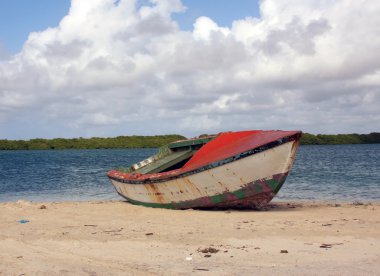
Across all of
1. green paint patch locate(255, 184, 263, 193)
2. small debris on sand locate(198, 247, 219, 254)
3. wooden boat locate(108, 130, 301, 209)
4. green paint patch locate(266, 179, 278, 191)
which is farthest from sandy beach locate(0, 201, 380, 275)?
green paint patch locate(266, 179, 278, 191)

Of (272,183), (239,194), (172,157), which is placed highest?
(172,157)

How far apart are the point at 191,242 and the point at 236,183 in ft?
11.2

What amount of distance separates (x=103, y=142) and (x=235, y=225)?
104 metres

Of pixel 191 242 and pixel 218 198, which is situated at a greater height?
pixel 218 198

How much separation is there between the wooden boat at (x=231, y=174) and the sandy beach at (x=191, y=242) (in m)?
0.38

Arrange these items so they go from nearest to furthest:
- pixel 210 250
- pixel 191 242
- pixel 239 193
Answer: pixel 210 250 → pixel 191 242 → pixel 239 193

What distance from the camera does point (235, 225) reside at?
30.5 ft

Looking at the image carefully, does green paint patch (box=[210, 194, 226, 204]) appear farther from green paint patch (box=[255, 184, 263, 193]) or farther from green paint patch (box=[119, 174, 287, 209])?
green paint patch (box=[255, 184, 263, 193])

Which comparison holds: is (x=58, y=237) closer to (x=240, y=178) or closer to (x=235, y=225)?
(x=235, y=225)

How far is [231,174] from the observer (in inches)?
423

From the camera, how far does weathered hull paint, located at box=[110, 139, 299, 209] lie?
34.7ft

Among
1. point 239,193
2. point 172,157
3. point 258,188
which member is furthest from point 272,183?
point 172,157

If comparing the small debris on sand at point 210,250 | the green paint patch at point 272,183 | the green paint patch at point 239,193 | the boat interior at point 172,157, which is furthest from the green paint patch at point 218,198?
the small debris on sand at point 210,250

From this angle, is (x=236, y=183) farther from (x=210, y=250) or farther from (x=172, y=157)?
(x=210, y=250)
